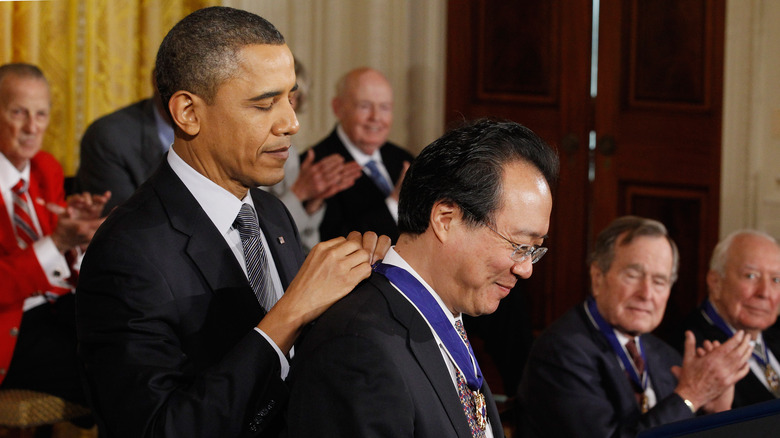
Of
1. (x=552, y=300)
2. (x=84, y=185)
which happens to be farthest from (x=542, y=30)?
(x=84, y=185)

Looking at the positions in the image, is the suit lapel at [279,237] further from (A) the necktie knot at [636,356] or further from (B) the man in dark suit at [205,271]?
(A) the necktie knot at [636,356]

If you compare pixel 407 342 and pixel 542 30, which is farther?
pixel 542 30

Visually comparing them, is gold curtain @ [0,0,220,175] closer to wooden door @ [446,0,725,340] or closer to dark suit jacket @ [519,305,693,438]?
wooden door @ [446,0,725,340]

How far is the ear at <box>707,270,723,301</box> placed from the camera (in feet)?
10.5

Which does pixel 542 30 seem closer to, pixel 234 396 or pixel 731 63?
pixel 731 63

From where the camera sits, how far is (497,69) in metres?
5.05

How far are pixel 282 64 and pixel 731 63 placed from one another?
3586 mm

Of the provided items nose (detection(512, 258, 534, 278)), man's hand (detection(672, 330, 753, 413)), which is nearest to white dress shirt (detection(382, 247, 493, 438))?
nose (detection(512, 258, 534, 278))

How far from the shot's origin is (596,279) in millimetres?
2771

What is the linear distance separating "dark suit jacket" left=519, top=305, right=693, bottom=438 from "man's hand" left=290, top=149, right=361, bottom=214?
4.42 feet

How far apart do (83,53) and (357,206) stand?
1.45 meters

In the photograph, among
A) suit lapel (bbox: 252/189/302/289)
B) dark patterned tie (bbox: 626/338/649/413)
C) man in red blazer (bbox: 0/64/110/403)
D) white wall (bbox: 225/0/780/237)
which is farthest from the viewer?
white wall (bbox: 225/0/780/237)

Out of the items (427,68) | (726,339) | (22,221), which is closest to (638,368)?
(726,339)

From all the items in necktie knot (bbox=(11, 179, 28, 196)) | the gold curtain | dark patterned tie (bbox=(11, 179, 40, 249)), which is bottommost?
dark patterned tie (bbox=(11, 179, 40, 249))
